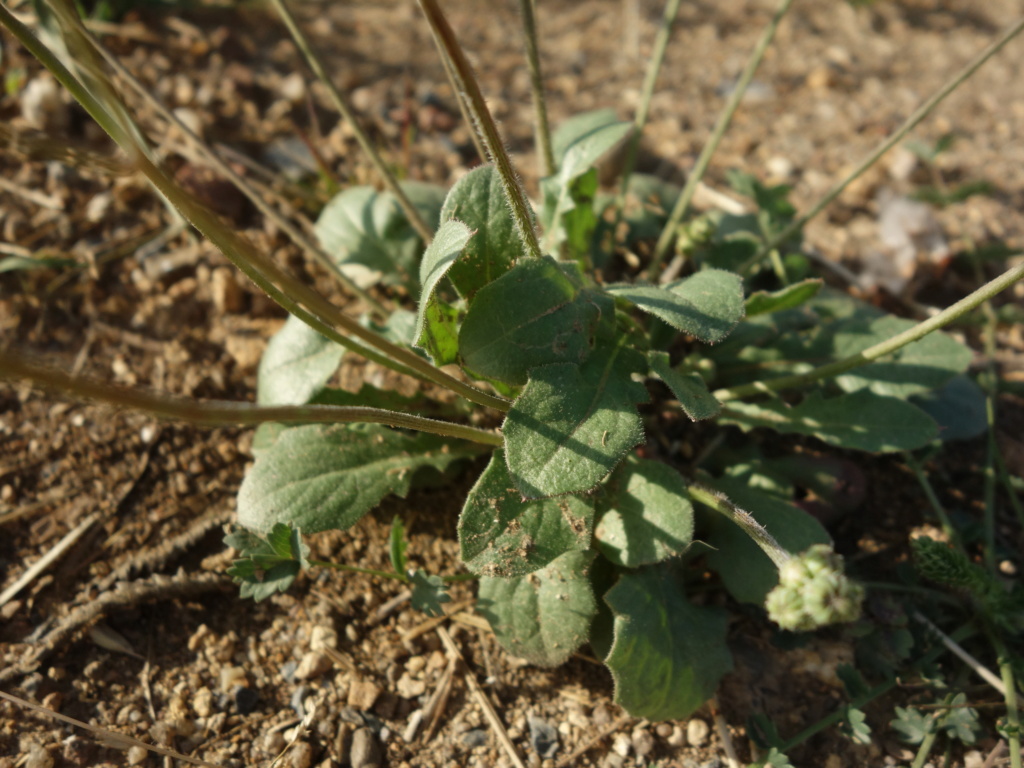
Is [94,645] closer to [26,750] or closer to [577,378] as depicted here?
[26,750]

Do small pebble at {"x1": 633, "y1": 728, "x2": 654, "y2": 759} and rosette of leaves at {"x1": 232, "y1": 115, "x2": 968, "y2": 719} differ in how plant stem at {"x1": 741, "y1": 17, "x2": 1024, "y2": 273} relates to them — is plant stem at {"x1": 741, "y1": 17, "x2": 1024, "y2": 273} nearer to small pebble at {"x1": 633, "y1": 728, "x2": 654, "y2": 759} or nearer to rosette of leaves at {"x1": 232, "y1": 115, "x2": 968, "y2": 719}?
rosette of leaves at {"x1": 232, "y1": 115, "x2": 968, "y2": 719}

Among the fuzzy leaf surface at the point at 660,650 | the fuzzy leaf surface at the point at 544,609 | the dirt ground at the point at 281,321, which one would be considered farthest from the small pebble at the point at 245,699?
the fuzzy leaf surface at the point at 660,650

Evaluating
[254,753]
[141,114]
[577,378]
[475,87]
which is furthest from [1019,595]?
[141,114]

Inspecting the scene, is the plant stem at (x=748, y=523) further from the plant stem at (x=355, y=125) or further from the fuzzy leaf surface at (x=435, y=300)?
the plant stem at (x=355, y=125)

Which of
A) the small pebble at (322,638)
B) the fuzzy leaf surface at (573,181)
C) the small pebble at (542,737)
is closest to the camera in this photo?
the small pebble at (542,737)

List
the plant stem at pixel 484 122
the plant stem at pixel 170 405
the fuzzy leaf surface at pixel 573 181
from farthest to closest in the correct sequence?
the fuzzy leaf surface at pixel 573 181
the plant stem at pixel 484 122
the plant stem at pixel 170 405

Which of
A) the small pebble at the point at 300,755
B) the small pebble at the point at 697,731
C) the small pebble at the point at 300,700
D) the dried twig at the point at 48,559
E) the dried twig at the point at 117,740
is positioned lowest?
the small pebble at the point at 697,731

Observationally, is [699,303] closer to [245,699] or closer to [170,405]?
[170,405]
